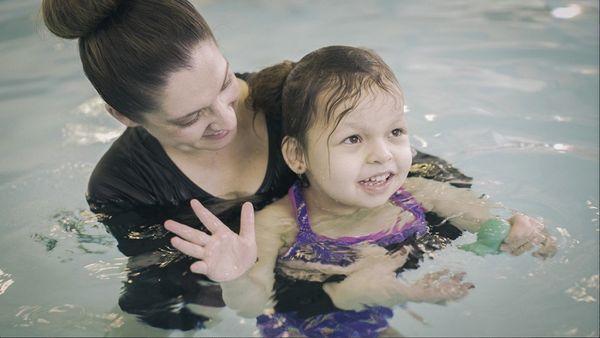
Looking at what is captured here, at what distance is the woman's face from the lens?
2.37 metres

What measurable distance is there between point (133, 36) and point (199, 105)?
306 millimetres

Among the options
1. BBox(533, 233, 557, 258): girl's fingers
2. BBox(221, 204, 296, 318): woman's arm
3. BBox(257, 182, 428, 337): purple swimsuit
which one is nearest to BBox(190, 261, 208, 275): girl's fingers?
BBox(221, 204, 296, 318): woman's arm

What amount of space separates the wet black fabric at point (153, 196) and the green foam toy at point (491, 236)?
14 cm

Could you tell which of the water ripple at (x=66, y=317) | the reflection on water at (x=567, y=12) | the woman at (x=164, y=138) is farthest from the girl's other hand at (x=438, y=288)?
the reflection on water at (x=567, y=12)

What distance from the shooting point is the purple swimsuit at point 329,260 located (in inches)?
90.7

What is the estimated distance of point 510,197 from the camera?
3158 mm

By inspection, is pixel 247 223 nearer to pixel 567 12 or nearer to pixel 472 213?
pixel 472 213

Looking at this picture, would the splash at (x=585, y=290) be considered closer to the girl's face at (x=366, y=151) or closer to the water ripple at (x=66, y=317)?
the girl's face at (x=366, y=151)

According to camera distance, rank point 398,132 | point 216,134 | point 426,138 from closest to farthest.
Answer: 1. point 398,132
2. point 216,134
3. point 426,138

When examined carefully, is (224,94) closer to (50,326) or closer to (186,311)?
(186,311)

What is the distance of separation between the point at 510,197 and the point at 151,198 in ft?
5.06

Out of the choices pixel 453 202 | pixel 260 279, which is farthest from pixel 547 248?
pixel 260 279

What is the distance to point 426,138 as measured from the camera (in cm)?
376

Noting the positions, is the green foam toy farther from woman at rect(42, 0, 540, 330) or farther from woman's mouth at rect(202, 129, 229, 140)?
woman's mouth at rect(202, 129, 229, 140)
